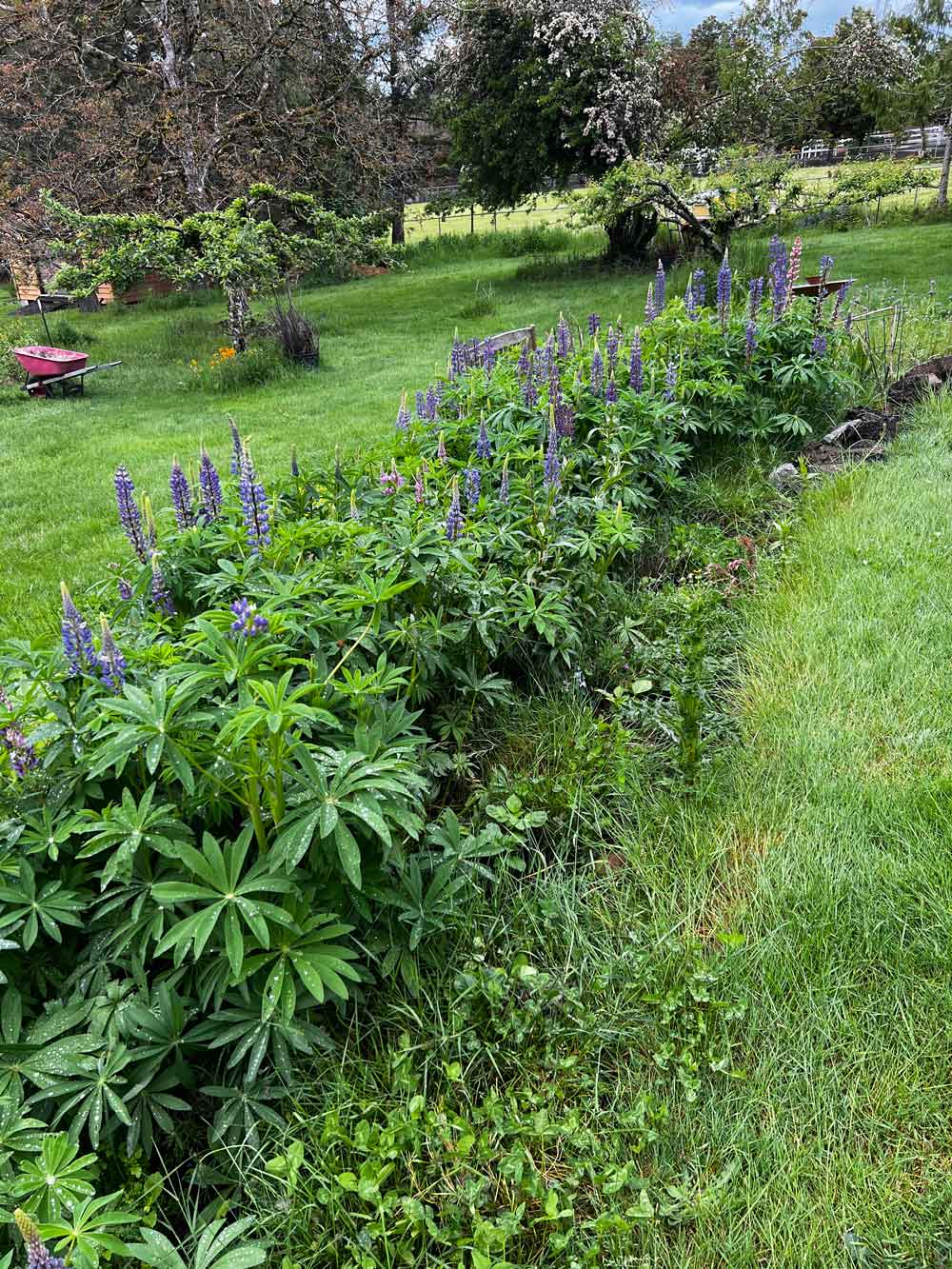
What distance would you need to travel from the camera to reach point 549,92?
13641mm

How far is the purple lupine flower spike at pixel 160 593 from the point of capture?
7.58ft

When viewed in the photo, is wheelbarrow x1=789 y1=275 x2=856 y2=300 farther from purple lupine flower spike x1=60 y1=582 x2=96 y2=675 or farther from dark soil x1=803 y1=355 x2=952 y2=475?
purple lupine flower spike x1=60 y1=582 x2=96 y2=675

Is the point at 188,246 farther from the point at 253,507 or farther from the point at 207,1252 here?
the point at 207,1252

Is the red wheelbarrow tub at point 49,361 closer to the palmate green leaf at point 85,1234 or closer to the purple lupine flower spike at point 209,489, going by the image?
the purple lupine flower spike at point 209,489

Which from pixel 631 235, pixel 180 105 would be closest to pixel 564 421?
pixel 180 105

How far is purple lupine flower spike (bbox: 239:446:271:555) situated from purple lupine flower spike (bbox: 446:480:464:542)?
557 millimetres

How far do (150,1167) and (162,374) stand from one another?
10.7m

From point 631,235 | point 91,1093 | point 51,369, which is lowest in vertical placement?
point 91,1093

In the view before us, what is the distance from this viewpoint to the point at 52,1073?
5.05ft

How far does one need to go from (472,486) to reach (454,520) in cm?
49

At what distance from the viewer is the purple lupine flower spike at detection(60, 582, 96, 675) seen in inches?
76.0

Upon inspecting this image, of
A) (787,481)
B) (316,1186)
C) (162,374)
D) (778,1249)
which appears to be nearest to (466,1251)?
(316,1186)

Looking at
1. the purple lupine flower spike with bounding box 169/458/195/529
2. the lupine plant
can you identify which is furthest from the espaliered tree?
the lupine plant

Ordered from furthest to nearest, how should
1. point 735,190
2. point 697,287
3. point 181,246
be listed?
1. point 735,190
2. point 181,246
3. point 697,287
